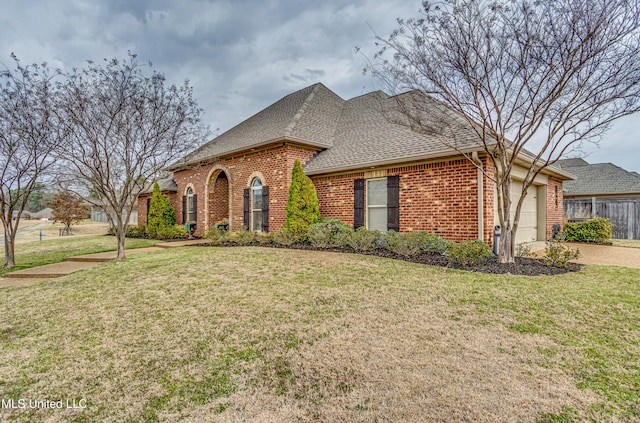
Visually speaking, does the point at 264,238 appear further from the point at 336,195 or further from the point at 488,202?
the point at 488,202

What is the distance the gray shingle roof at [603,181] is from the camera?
55.4 ft

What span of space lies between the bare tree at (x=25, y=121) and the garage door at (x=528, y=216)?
13.9 metres

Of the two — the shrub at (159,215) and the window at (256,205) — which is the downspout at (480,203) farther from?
the shrub at (159,215)

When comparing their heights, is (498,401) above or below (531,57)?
below

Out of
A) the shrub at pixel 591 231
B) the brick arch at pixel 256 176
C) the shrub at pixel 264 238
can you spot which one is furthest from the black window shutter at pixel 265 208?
the shrub at pixel 591 231

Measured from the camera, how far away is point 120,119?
8.55 m

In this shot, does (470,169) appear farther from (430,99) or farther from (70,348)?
(70,348)

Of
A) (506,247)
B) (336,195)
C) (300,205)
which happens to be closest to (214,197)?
(300,205)

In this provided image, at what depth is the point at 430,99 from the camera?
8031mm

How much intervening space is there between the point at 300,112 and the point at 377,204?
576 cm

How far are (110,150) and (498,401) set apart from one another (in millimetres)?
10718

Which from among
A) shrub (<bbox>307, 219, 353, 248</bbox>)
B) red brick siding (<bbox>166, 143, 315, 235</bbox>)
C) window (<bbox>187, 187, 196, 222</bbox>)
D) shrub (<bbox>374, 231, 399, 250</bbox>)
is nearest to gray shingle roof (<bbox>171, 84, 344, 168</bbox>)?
red brick siding (<bbox>166, 143, 315, 235</bbox>)

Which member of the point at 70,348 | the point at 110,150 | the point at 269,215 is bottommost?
the point at 70,348

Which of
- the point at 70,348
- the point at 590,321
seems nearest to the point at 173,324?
the point at 70,348
